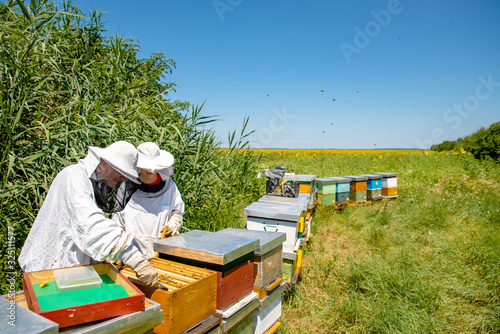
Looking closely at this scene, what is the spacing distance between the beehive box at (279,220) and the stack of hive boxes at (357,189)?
3.94 meters

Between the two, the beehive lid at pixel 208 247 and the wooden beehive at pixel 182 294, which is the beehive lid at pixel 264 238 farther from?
the wooden beehive at pixel 182 294

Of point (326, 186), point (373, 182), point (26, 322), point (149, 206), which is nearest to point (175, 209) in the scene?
point (149, 206)

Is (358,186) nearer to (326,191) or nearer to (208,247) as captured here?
(326,191)

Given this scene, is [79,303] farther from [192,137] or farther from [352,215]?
[352,215]

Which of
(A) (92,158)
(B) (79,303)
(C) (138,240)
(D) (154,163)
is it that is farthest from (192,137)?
(B) (79,303)

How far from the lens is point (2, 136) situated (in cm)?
264

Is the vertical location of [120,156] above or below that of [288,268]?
above

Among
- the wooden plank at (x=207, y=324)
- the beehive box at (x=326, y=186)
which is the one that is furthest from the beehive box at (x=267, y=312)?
the beehive box at (x=326, y=186)

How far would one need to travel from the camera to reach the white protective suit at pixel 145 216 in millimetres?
2191

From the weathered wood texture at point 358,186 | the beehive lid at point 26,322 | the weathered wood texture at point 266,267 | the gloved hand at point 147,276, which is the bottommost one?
the weathered wood texture at point 266,267

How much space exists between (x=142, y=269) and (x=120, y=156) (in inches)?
25.6

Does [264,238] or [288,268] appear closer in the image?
[264,238]

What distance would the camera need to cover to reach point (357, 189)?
21.7 ft

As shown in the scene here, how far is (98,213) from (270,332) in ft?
4.93
